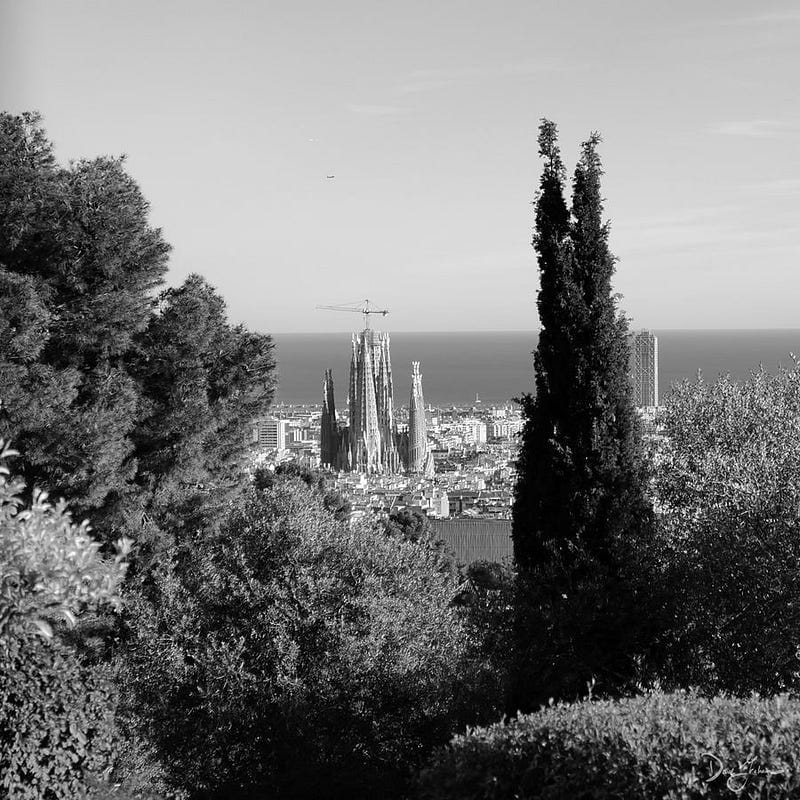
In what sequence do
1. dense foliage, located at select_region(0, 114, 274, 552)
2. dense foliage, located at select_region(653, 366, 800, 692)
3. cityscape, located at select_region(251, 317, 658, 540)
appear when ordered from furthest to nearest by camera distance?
cityscape, located at select_region(251, 317, 658, 540) → dense foliage, located at select_region(0, 114, 274, 552) → dense foliage, located at select_region(653, 366, 800, 692)

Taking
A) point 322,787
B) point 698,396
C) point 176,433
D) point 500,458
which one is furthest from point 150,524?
point 500,458

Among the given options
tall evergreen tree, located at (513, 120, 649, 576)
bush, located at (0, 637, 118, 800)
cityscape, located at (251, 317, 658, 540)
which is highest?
tall evergreen tree, located at (513, 120, 649, 576)

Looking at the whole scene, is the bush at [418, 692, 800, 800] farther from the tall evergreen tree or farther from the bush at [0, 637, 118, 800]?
the tall evergreen tree

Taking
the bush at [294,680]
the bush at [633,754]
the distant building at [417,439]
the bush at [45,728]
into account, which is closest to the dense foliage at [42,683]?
the bush at [45,728]

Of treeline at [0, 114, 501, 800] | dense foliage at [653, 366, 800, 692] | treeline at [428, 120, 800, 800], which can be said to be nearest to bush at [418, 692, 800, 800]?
treeline at [428, 120, 800, 800]

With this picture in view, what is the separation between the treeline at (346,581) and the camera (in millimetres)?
5117

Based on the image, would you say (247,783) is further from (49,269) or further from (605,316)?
(49,269)

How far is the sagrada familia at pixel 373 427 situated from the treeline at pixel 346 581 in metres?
65.8

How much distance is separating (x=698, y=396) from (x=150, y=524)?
650cm

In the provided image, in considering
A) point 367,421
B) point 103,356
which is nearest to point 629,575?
point 103,356

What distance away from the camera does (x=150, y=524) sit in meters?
10.6

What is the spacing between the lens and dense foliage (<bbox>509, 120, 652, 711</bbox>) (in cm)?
735

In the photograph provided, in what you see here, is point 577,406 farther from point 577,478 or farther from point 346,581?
point 346,581

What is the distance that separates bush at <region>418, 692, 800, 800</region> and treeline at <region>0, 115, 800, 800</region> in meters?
0.02
